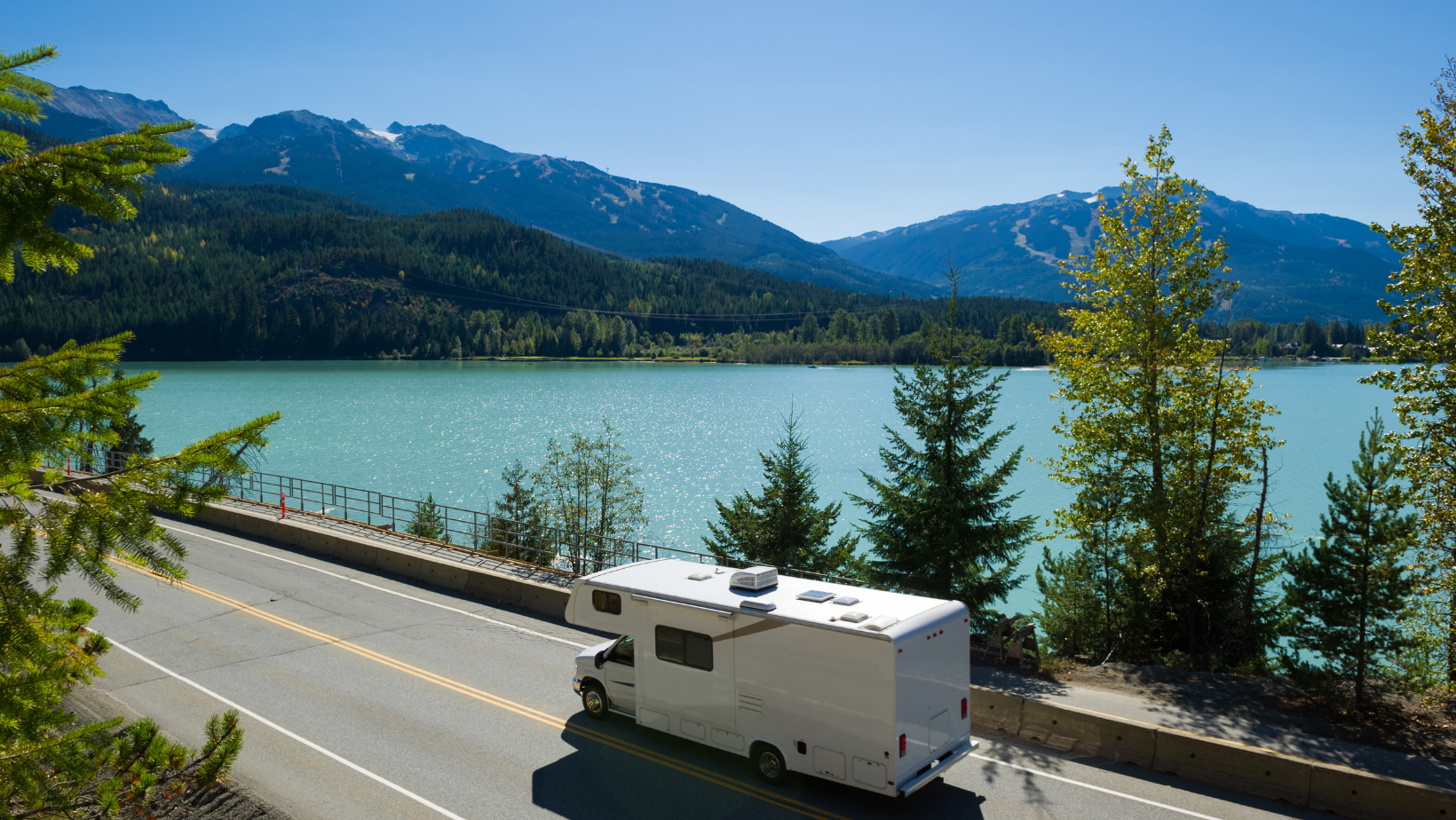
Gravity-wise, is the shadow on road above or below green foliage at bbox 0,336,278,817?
below

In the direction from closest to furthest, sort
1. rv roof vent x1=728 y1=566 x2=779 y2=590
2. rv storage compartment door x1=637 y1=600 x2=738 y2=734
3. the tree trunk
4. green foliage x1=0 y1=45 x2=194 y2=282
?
green foliage x1=0 y1=45 x2=194 y2=282
rv storage compartment door x1=637 y1=600 x2=738 y2=734
rv roof vent x1=728 y1=566 x2=779 y2=590
the tree trunk

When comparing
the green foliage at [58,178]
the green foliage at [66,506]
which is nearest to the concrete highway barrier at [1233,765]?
the green foliage at [66,506]

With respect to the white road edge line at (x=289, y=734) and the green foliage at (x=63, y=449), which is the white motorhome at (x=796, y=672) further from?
the green foliage at (x=63, y=449)

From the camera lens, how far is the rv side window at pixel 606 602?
40.1 feet

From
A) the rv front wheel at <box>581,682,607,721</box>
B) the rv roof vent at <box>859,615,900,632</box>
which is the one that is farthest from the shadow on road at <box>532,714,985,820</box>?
the rv roof vent at <box>859,615,900,632</box>

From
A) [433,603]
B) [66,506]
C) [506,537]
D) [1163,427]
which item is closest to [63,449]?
[66,506]

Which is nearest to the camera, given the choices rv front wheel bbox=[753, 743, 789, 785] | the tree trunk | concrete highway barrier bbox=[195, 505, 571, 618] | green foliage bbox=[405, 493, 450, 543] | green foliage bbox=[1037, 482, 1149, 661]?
rv front wheel bbox=[753, 743, 789, 785]

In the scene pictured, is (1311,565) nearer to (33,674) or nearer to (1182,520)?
(1182,520)

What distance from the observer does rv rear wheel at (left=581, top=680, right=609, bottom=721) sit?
1285 centimetres

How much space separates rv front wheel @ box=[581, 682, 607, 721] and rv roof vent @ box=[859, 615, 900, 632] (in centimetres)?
507

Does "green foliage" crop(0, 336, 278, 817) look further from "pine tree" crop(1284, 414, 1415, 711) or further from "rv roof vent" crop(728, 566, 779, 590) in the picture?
"pine tree" crop(1284, 414, 1415, 711)

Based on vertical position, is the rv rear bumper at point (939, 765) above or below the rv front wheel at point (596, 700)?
above

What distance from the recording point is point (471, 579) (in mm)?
20422

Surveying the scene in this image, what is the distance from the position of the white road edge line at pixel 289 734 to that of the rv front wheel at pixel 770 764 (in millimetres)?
3818
